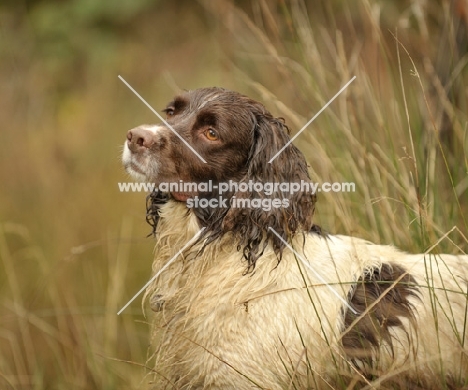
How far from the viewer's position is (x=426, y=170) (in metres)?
3.42

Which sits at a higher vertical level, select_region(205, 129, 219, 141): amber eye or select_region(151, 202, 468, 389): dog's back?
select_region(205, 129, 219, 141): amber eye

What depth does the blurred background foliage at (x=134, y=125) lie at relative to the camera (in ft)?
12.1

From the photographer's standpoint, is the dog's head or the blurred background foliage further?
the blurred background foliage

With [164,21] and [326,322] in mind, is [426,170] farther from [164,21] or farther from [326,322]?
[164,21]

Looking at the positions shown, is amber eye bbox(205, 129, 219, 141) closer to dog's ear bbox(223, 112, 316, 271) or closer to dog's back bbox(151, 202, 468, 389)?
dog's ear bbox(223, 112, 316, 271)

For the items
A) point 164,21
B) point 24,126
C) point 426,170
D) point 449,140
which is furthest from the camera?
point 164,21

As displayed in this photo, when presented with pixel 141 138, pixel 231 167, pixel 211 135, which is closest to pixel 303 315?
pixel 231 167

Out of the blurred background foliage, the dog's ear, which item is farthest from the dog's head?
the blurred background foliage

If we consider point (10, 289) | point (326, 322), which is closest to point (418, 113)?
point (326, 322)

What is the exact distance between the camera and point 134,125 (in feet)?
21.3

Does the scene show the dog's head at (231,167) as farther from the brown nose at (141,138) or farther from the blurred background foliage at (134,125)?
the blurred background foliage at (134,125)

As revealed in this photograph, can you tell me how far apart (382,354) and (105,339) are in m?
1.83

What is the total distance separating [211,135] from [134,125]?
349 cm

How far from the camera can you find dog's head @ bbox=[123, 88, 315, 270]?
306 cm
